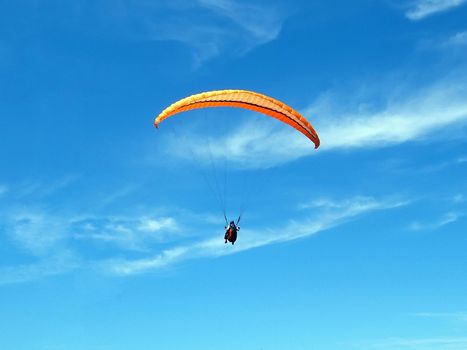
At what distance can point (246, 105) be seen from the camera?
54.0m

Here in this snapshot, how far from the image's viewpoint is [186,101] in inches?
2026

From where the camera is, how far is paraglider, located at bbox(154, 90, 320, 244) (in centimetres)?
5175

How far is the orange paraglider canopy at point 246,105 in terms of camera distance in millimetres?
51719

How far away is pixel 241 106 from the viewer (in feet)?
178

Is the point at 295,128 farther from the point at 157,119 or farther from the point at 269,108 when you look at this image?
the point at 157,119

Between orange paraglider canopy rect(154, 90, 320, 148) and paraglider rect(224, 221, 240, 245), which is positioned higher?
orange paraglider canopy rect(154, 90, 320, 148)

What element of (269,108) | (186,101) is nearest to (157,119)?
(186,101)

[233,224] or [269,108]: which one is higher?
[269,108]

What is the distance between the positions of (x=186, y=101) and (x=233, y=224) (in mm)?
9920

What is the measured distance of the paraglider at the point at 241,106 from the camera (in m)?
51.8

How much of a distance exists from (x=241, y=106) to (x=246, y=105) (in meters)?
0.40

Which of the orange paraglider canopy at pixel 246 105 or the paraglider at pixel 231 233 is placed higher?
the orange paraglider canopy at pixel 246 105

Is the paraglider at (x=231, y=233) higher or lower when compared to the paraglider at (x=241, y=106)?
lower

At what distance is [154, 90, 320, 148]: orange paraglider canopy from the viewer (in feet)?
170
